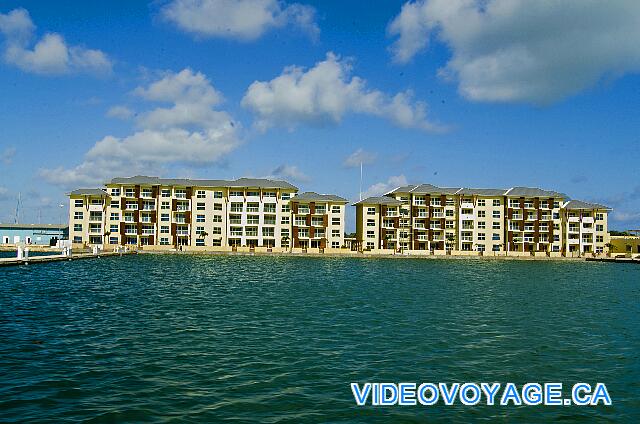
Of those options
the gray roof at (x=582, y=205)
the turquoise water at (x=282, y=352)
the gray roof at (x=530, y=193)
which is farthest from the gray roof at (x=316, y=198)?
the turquoise water at (x=282, y=352)

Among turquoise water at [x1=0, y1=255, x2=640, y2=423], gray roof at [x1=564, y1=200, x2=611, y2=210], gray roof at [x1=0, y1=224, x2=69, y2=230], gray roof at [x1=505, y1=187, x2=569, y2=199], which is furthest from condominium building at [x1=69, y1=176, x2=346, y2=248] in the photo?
turquoise water at [x1=0, y1=255, x2=640, y2=423]

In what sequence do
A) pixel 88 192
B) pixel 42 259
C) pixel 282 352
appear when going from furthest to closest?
pixel 88 192 → pixel 42 259 → pixel 282 352

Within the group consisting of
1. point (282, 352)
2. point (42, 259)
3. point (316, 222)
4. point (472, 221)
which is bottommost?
point (282, 352)

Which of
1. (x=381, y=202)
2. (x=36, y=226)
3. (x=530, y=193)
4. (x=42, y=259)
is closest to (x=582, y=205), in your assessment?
(x=530, y=193)

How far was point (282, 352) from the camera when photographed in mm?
19625

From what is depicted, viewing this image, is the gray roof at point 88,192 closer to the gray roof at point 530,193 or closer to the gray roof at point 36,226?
the gray roof at point 36,226

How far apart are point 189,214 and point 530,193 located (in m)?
82.8

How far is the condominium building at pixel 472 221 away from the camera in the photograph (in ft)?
413

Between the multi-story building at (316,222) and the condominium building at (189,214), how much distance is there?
0.79ft

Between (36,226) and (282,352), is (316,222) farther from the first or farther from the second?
(282,352)

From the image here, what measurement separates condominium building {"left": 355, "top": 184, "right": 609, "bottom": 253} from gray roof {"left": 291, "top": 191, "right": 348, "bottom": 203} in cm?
755

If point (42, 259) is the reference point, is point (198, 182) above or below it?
above

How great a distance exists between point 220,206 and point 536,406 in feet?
355

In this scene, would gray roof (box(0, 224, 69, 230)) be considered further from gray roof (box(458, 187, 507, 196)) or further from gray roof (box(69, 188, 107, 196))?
gray roof (box(458, 187, 507, 196))
